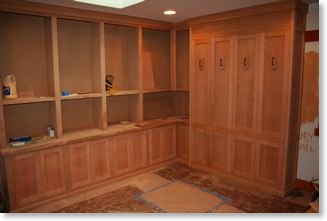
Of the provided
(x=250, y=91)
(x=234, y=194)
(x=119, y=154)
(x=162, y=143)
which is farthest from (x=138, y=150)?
(x=250, y=91)

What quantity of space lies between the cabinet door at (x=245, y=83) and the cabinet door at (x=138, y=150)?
1428 millimetres

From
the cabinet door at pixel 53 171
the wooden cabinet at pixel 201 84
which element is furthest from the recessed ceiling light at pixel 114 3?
the cabinet door at pixel 53 171

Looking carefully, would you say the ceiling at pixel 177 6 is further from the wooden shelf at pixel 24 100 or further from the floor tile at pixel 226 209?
the floor tile at pixel 226 209

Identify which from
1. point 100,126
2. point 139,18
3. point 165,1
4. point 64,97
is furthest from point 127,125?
point 165,1

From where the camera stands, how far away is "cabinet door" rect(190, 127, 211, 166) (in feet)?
13.2

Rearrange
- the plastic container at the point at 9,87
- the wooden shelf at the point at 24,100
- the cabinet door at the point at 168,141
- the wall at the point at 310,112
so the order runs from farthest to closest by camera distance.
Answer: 1. the cabinet door at the point at 168,141
2. the wall at the point at 310,112
3. the plastic container at the point at 9,87
4. the wooden shelf at the point at 24,100

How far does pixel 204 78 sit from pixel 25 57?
2.43 m

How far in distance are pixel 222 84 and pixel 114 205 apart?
2.15m

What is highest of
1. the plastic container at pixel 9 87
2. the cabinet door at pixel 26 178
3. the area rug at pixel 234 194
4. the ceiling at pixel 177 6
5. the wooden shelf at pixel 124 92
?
the ceiling at pixel 177 6

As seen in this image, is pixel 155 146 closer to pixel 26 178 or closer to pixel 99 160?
pixel 99 160

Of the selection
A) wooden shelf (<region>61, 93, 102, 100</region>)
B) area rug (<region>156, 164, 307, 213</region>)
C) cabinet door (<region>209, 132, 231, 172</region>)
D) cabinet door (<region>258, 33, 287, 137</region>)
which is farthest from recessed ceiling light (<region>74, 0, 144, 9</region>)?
area rug (<region>156, 164, 307, 213</region>)

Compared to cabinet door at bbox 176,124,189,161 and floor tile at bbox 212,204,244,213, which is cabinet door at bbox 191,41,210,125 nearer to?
cabinet door at bbox 176,124,189,161

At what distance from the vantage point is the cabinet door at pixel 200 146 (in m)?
4.03

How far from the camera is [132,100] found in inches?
167
